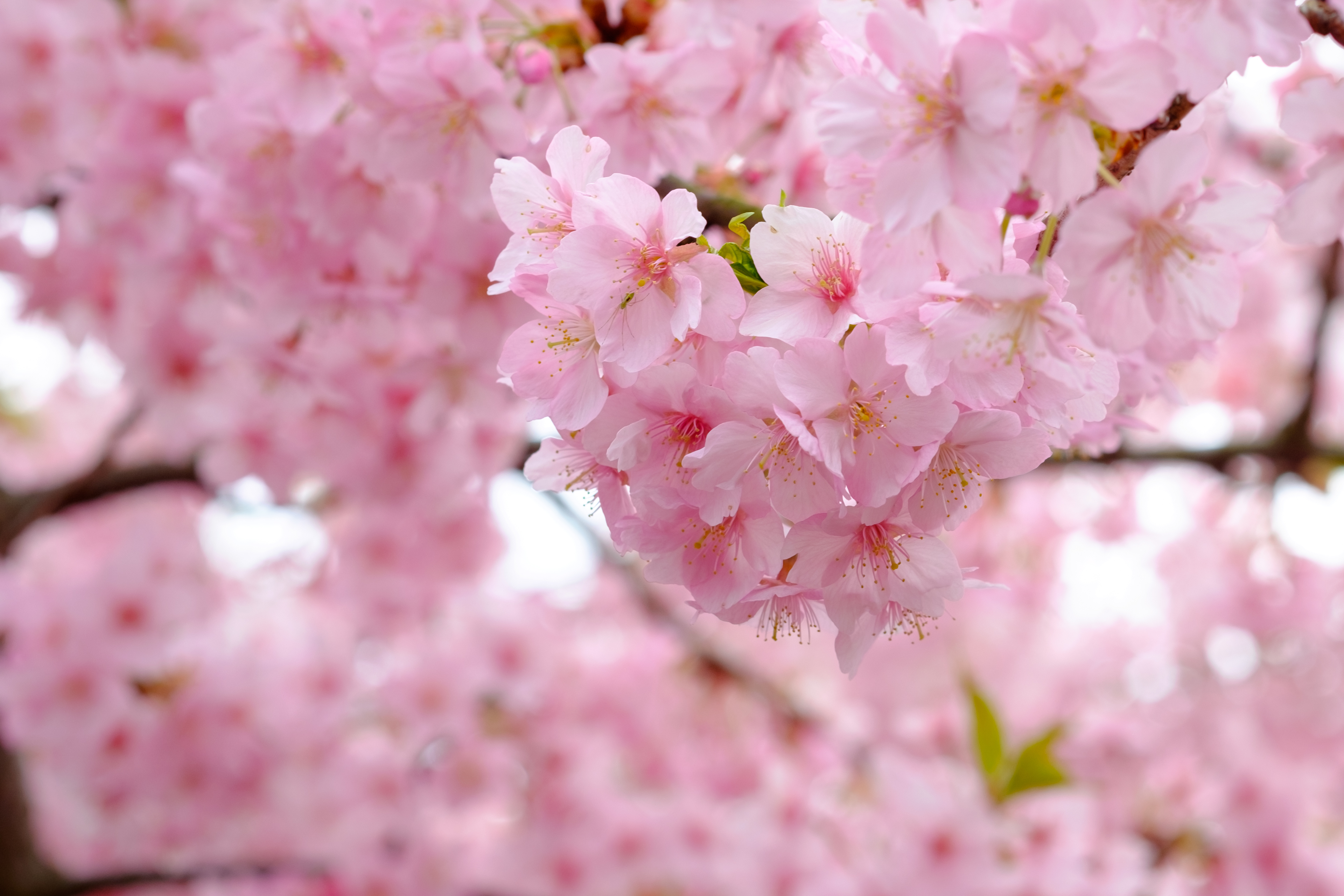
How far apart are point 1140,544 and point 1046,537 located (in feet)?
2.38

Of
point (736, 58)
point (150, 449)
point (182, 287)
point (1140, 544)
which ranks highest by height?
point (736, 58)

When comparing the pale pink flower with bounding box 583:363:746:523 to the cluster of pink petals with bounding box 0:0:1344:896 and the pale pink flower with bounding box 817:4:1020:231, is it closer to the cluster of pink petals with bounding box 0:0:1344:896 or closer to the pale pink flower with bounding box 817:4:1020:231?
the cluster of pink petals with bounding box 0:0:1344:896

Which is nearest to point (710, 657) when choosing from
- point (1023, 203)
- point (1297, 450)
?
point (1297, 450)

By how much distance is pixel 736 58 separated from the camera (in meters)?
1.51

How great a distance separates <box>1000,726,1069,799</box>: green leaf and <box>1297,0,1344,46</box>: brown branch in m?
1.80

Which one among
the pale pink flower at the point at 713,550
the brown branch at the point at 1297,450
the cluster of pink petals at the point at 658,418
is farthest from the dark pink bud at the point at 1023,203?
the brown branch at the point at 1297,450

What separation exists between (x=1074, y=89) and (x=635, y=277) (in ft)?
1.29

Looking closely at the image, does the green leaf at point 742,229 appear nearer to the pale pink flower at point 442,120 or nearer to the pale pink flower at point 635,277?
the pale pink flower at point 635,277

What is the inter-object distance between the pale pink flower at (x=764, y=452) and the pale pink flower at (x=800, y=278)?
0.10ft

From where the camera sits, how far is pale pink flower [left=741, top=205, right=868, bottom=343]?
84cm

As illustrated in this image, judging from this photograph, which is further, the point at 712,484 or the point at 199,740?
the point at 199,740

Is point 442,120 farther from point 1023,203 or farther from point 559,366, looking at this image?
point 1023,203

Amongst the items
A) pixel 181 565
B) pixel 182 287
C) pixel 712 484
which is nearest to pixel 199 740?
pixel 181 565

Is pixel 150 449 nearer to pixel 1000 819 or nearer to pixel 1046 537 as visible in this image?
pixel 1000 819
